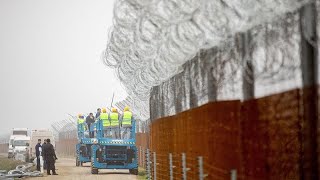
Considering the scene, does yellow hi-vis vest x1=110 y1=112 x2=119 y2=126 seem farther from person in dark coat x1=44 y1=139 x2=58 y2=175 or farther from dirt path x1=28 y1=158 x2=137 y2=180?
person in dark coat x1=44 y1=139 x2=58 y2=175

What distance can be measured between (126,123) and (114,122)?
1.59 feet

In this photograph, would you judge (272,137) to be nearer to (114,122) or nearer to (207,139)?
(207,139)

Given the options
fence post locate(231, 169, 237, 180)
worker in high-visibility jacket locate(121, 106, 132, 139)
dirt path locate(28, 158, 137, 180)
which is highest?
worker in high-visibility jacket locate(121, 106, 132, 139)

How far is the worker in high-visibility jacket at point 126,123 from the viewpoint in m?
23.4

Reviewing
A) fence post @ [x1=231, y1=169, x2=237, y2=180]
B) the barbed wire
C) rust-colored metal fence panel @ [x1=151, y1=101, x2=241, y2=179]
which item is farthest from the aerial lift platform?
fence post @ [x1=231, y1=169, x2=237, y2=180]

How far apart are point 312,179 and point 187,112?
3.93 metres

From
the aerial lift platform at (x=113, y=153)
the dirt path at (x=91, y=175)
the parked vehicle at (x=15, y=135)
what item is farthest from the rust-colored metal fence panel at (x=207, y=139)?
the parked vehicle at (x=15, y=135)

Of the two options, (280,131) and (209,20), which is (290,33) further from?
(209,20)

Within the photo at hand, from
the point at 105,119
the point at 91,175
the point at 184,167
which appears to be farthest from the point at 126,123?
the point at 184,167

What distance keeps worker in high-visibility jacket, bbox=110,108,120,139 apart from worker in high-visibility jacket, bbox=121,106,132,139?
0.20m

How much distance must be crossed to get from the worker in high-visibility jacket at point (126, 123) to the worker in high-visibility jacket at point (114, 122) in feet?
0.66

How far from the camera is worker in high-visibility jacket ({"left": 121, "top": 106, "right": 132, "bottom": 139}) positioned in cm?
2342

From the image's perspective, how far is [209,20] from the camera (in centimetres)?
585

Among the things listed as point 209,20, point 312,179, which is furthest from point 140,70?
point 312,179
